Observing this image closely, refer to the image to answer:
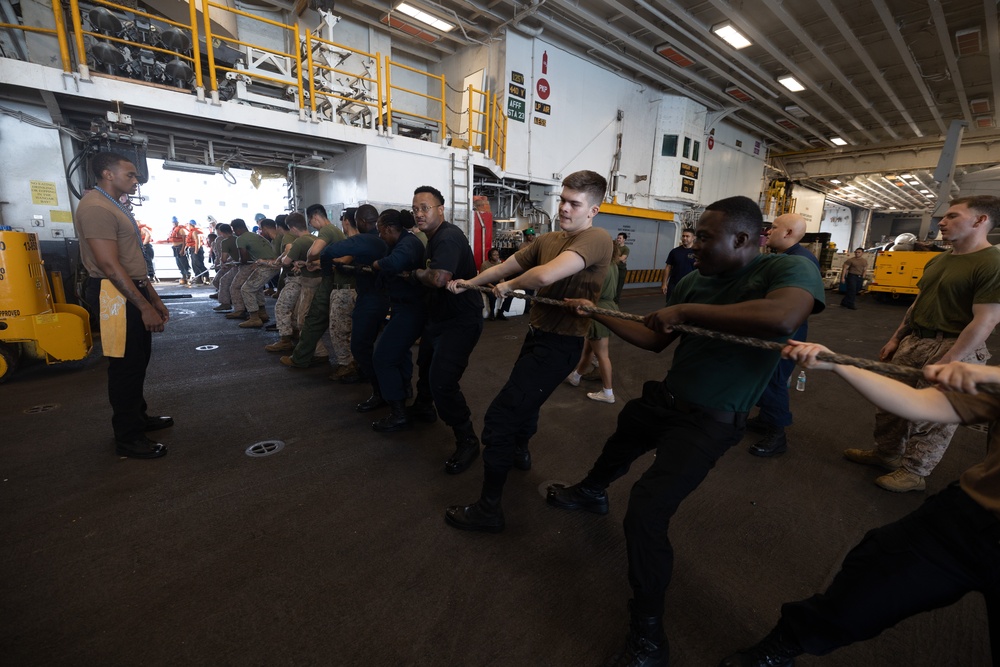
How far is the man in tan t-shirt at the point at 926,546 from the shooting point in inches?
46.4

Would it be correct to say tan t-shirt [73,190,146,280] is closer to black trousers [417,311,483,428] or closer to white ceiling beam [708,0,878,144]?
black trousers [417,311,483,428]

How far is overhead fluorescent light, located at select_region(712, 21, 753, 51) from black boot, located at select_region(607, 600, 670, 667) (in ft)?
40.9

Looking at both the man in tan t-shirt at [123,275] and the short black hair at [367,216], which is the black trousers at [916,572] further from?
the short black hair at [367,216]

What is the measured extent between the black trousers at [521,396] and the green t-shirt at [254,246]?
666 cm

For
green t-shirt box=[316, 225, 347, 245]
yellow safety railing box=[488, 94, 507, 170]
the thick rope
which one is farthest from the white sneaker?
yellow safety railing box=[488, 94, 507, 170]

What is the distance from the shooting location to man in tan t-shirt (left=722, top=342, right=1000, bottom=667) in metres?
1.18

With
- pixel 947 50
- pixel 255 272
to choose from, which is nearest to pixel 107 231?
pixel 255 272

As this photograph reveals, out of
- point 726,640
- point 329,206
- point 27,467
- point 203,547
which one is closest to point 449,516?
point 203,547

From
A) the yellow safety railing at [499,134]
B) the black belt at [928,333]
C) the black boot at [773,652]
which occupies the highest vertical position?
the yellow safety railing at [499,134]

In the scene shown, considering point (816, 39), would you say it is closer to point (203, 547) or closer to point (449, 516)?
point (449, 516)

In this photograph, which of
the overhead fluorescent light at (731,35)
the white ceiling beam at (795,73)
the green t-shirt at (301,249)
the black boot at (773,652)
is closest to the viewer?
the black boot at (773,652)

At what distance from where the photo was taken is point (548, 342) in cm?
249

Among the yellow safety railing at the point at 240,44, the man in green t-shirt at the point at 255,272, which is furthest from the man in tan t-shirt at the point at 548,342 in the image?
the yellow safety railing at the point at 240,44

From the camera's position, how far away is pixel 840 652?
1.82m
